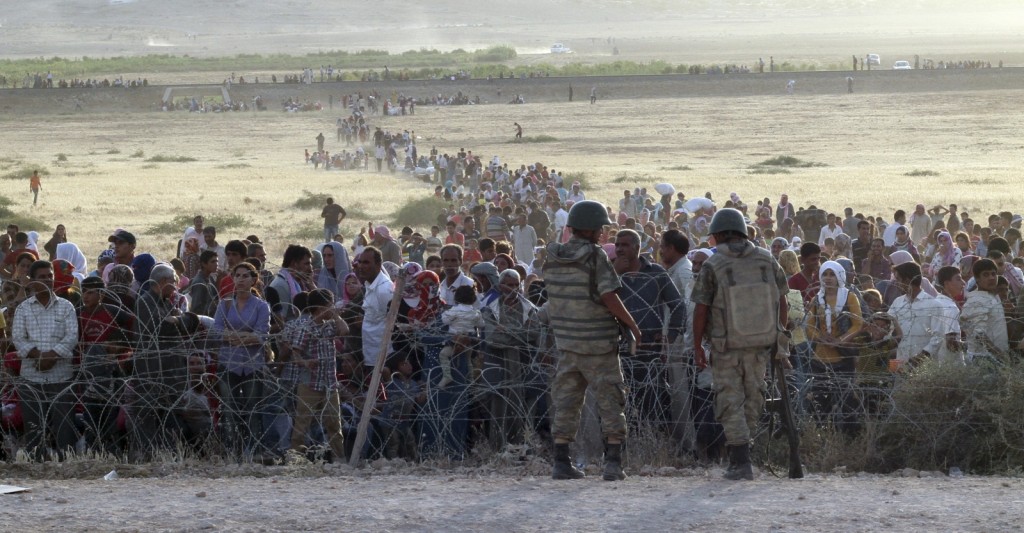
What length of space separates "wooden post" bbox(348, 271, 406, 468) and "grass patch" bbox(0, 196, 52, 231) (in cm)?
2155

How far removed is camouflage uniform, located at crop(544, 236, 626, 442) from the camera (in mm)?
6734

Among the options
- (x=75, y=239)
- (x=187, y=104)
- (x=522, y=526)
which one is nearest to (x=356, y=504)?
(x=522, y=526)

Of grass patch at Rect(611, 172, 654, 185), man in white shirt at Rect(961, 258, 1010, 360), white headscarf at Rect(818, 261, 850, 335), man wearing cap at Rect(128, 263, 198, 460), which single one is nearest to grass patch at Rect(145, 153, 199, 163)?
grass patch at Rect(611, 172, 654, 185)

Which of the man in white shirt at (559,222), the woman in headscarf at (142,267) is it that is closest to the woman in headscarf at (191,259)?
the woman in headscarf at (142,267)

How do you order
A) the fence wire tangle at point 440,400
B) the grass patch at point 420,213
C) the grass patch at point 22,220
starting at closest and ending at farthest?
the fence wire tangle at point 440,400 → the grass patch at point 22,220 → the grass patch at point 420,213

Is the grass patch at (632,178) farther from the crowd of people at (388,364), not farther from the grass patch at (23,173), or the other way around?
the crowd of people at (388,364)

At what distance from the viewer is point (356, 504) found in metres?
6.34

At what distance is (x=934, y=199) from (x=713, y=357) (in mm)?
25357

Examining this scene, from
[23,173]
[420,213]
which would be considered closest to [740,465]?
[420,213]

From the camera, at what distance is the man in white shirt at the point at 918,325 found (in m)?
8.00

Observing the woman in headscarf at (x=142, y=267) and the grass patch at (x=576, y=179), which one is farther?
the grass patch at (x=576, y=179)

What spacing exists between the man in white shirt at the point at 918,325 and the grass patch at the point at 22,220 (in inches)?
Answer: 888

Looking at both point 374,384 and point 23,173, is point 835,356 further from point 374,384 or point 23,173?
Answer: point 23,173

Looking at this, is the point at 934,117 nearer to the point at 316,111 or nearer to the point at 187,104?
the point at 316,111
